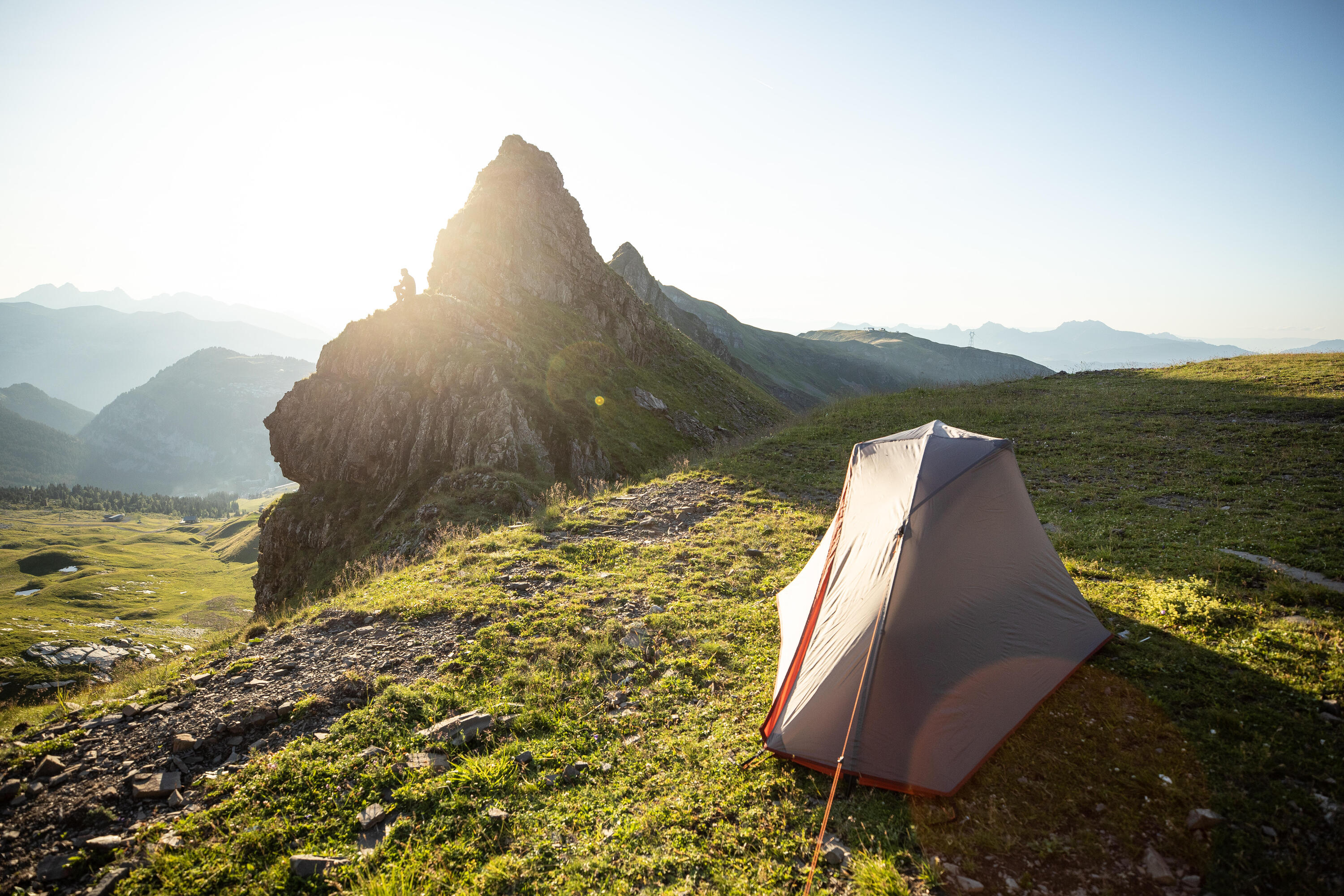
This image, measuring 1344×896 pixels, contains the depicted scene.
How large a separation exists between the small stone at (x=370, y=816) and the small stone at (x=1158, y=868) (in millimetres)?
8436

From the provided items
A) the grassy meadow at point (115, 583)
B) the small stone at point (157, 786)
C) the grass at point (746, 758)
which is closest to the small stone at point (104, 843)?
the grass at point (746, 758)

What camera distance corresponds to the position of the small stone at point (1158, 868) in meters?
4.96

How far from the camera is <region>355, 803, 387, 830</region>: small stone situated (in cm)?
640

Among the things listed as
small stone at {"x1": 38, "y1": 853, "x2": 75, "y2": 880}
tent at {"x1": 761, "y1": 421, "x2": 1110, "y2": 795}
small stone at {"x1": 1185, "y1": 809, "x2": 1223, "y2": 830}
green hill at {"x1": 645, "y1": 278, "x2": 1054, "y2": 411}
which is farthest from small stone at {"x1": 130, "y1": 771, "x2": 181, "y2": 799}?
green hill at {"x1": 645, "y1": 278, "x2": 1054, "y2": 411}

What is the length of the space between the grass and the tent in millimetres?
398

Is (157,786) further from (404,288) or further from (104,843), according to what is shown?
(404,288)

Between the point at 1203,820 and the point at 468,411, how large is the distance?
105 feet

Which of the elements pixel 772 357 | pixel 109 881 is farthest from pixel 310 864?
pixel 772 357

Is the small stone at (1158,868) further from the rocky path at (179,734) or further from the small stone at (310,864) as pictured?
the small stone at (310,864)

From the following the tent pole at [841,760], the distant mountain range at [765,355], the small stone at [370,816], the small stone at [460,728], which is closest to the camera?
the tent pole at [841,760]

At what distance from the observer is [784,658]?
8.22 m

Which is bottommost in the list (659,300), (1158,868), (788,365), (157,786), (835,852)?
(835,852)

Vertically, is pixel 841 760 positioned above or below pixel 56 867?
above

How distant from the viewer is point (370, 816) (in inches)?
253
